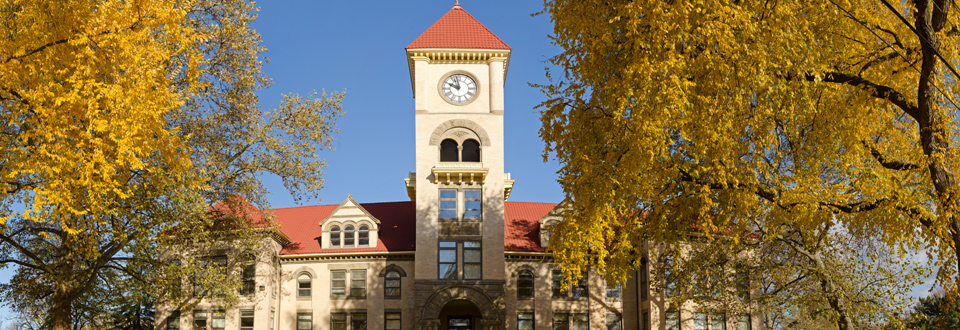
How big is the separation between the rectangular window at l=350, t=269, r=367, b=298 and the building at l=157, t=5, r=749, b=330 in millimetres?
50

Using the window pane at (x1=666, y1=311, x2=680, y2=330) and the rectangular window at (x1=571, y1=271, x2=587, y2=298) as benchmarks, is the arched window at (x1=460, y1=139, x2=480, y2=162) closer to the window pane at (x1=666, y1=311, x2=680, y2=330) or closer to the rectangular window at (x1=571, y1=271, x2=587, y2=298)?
the rectangular window at (x1=571, y1=271, x2=587, y2=298)

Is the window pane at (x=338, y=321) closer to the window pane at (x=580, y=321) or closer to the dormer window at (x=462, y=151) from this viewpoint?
the dormer window at (x=462, y=151)

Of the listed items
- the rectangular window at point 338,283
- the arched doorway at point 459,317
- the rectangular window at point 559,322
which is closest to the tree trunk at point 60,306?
the rectangular window at point 338,283

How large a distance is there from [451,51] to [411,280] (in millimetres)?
11283

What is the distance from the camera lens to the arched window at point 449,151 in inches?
1462

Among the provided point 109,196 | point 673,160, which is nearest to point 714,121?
point 673,160

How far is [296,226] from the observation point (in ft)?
138

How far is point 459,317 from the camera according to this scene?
39.2 metres

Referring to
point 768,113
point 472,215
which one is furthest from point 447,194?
point 768,113

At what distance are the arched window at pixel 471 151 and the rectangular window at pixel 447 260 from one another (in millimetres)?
3995

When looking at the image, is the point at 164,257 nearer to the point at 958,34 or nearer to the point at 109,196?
the point at 109,196

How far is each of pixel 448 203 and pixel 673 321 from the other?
496 inches

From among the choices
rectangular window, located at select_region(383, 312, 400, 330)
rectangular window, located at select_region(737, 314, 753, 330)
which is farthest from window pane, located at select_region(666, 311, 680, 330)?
rectangular window, located at select_region(383, 312, 400, 330)

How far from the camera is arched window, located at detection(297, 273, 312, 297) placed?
39.2m
